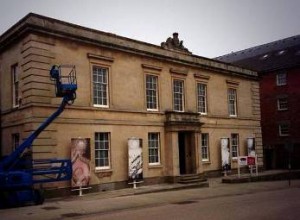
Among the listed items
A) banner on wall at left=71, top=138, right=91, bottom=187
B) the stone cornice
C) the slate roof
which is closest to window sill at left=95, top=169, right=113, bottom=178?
banner on wall at left=71, top=138, right=91, bottom=187

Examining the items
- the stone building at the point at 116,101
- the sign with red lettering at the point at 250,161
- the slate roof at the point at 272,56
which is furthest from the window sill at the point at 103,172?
the slate roof at the point at 272,56

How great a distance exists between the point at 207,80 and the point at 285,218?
18336 mm

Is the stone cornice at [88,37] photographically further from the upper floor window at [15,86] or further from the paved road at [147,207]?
the paved road at [147,207]

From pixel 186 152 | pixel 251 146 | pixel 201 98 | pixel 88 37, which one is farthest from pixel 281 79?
pixel 88 37

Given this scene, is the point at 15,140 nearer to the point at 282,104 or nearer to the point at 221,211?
the point at 221,211

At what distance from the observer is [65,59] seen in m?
19.9

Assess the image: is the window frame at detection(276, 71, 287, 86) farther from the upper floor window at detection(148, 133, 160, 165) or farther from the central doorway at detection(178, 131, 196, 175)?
the upper floor window at detection(148, 133, 160, 165)

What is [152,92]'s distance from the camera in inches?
974

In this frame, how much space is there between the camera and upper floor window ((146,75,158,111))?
24453 millimetres

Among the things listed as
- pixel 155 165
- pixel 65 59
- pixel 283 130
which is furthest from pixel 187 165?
pixel 283 130

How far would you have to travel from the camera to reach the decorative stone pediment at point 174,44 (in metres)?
26.4

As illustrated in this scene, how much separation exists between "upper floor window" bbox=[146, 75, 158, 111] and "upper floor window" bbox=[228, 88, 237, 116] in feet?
28.2

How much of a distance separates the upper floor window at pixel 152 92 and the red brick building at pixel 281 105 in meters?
18.3

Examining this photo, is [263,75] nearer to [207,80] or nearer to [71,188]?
[207,80]
